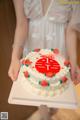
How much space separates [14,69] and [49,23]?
7.1 inches

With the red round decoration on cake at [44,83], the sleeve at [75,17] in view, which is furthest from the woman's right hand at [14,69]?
the sleeve at [75,17]

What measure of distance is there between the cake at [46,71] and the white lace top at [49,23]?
25mm

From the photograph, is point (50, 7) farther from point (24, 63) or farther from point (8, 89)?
point (8, 89)

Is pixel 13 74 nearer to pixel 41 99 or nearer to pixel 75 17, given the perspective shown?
pixel 41 99

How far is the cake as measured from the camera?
82cm

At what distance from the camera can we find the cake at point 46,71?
2.69ft

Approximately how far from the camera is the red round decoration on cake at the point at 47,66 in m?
0.85

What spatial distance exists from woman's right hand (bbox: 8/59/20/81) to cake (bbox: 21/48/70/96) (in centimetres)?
2

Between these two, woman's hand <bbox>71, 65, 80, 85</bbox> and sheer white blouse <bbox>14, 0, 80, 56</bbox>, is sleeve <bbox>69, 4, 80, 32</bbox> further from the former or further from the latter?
woman's hand <bbox>71, 65, 80, 85</bbox>

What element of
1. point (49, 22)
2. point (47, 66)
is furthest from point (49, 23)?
point (47, 66)

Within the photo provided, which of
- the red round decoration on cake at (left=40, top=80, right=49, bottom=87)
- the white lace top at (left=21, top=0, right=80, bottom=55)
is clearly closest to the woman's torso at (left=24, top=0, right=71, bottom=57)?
the white lace top at (left=21, top=0, right=80, bottom=55)

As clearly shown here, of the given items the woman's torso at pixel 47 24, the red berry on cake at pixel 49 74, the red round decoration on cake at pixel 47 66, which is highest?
the woman's torso at pixel 47 24

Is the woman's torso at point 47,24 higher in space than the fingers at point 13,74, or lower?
higher

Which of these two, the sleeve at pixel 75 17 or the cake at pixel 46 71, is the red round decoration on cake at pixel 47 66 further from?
the sleeve at pixel 75 17
